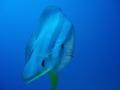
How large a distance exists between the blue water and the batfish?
89.3 inches

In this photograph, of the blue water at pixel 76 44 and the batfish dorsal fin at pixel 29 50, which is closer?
the batfish dorsal fin at pixel 29 50

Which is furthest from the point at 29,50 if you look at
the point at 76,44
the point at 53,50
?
the point at 76,44

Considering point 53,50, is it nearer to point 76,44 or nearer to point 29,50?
point 29,50

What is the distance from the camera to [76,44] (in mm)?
2689

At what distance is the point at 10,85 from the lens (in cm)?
273

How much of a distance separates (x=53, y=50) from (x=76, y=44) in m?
2.35

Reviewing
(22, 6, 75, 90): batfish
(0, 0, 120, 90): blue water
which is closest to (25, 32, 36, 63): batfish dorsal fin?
(22, 6, 75, 90): batfish

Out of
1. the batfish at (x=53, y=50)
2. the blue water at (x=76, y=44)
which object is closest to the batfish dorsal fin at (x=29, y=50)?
the batfish at (x=53, y=50)

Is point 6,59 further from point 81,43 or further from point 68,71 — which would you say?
point 81,43

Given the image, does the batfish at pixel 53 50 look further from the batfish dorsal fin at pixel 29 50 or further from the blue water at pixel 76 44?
the blue water at pixel 76 44

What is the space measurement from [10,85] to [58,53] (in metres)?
2.61

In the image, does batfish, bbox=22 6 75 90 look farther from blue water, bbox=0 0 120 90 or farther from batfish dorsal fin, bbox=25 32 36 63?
blue water, bbox=0 0 120 90

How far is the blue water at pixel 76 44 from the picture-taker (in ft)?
8.75

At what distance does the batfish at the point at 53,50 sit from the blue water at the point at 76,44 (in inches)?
89.3
